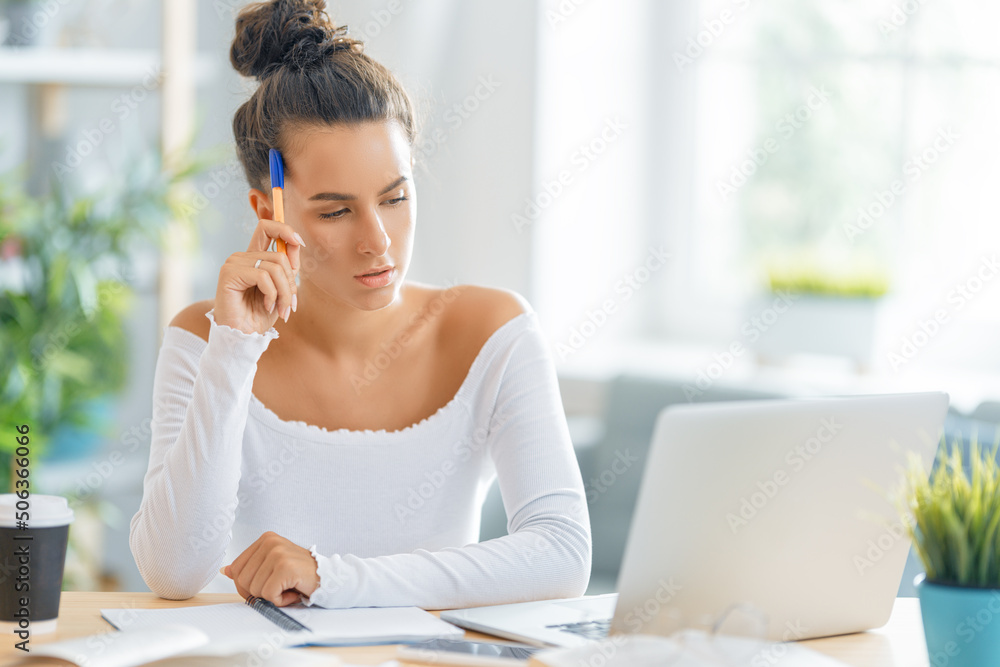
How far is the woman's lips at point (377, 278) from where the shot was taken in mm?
1353

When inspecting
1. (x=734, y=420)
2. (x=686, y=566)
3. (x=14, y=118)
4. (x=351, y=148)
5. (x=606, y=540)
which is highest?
(x=14, y=118)

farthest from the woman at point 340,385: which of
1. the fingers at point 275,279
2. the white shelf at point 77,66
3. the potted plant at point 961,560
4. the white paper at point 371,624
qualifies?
the white shelf at point 77,66

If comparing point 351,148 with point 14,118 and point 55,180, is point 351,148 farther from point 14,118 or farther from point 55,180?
point 14,118

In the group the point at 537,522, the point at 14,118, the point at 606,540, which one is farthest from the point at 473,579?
the point at 14,118

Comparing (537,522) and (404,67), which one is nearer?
(537,522)

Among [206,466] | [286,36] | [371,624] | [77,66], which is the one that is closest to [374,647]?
[371,624]

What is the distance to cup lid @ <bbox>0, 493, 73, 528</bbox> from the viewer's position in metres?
0.92

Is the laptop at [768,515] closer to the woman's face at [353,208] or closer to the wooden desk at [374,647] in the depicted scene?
the wooden desk at [374,647]

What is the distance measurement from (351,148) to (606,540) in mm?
1328

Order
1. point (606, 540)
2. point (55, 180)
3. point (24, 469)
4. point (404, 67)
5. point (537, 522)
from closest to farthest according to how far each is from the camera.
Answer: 1. point (24, 469)
2. point (537, 522)
3. point (606, 540)
4. point (55, 180)
5. point (404, 67)

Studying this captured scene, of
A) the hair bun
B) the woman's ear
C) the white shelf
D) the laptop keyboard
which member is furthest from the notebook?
the white shelf

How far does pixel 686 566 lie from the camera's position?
0.85 m

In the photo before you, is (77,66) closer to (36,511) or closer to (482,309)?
(482,309)

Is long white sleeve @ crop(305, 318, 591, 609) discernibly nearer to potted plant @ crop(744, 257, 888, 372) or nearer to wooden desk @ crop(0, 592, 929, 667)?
wooden desk @ crop(0, 592, 929, 667)
